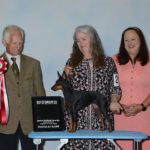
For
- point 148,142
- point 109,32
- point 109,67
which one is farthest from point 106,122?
point 109,32

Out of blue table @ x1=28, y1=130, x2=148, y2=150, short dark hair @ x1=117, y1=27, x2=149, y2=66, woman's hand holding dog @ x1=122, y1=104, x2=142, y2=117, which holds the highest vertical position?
short dark hair @ x1=117, y1=27, x2=149, y2=66

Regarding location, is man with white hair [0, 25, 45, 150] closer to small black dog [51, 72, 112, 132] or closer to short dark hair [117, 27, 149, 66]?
small black dog [51, 72, 112, 132]

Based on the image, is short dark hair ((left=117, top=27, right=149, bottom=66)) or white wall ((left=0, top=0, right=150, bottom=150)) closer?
short dark hair ((left=117, top=27, right=149, bottom=66))

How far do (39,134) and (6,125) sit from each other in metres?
0.49

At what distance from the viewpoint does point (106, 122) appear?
6.74 ft

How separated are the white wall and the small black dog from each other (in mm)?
786

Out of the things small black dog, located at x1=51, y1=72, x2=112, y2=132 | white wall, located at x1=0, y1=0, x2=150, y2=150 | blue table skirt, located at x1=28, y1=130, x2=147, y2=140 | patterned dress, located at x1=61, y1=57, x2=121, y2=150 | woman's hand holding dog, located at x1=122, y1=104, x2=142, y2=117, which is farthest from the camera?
white wall, located at x1=0, y1=0, x2=150, y2=150

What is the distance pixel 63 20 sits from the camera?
2.72 m

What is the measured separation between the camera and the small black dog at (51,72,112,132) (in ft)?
6.40

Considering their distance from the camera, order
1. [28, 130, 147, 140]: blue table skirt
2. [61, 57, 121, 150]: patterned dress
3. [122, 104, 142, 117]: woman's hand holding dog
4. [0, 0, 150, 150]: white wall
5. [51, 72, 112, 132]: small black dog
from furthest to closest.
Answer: [0, 0, 150, 150]: white wall < [122, 104, 142, 117]: woman's hand holding dog < [61, 57, 121, 150]: patterned dress < [51, 72, 112, 132]: small black dog < [28, 130, 147, 140]: blue table skirt

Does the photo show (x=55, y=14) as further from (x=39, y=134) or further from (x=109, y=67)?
(x=39, y=134)

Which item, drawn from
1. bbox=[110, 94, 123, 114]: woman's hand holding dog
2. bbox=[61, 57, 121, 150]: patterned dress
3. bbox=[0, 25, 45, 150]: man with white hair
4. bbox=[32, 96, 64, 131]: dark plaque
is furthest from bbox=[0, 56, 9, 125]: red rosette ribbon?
bbox=[110, 94, 123, 114]: woman's hand holding dog

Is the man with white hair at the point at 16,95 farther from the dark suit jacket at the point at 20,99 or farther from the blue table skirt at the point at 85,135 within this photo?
the blue table skirt at the point at 85,135

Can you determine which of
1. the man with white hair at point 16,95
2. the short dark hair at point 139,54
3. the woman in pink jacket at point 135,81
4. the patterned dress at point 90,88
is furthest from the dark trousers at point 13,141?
the short dark hair at point 139,54
